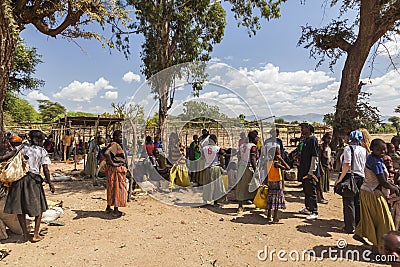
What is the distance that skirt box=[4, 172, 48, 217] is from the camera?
364 cm

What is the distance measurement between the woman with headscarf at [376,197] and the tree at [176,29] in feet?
21.9

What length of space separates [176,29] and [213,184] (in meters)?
7.08

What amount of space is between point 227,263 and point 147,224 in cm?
188

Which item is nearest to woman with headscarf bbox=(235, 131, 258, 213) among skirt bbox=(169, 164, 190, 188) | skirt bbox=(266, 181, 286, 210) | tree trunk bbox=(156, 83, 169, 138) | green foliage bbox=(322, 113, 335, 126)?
skirt bbox=(266, 181, 286, 210)

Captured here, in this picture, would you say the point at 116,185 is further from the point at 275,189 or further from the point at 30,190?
the point at 275,189

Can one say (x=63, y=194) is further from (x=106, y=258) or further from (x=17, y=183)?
(x=106, y=258)

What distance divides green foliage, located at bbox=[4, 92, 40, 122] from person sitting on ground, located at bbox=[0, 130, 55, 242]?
14946mm

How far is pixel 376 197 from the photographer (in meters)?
3.30

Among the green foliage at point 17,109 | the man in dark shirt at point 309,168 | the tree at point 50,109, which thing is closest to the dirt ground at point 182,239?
the man in dark shirt at point 309,168

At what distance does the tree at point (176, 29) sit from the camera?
9.53 m

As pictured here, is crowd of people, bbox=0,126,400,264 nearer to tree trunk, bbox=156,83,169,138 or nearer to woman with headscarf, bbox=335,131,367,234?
woman with headscarf, bbox=335,131,367,234

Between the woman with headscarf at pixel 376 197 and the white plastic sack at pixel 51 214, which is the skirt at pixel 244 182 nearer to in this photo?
the woman with headscarf at pixel 376 197

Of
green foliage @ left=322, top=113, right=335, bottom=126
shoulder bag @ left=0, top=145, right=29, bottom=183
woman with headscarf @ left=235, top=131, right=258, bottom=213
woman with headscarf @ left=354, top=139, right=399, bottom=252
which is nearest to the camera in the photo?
woman with headscarf @ left=354, top=139, right=399, bottom=252

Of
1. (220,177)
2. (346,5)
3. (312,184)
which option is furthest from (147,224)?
(346,5)
